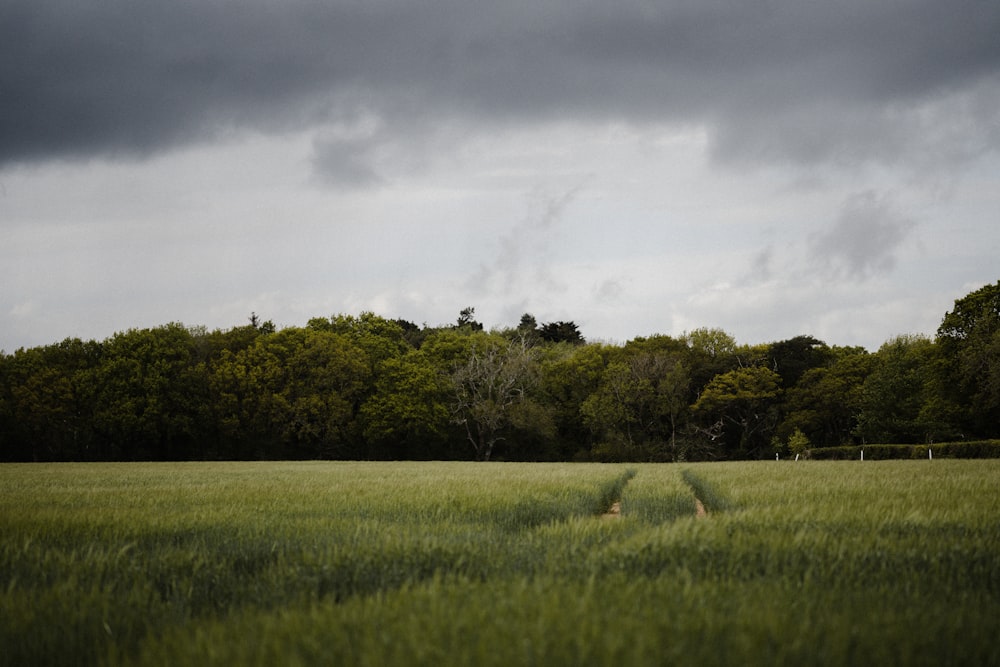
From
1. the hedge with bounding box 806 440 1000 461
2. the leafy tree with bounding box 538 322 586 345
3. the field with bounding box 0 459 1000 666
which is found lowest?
the hedge with bounding box 806 440 1000 461

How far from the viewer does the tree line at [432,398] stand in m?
57.7

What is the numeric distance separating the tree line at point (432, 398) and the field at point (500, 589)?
50.1m

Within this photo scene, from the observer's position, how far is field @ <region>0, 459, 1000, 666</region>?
3.32 meters

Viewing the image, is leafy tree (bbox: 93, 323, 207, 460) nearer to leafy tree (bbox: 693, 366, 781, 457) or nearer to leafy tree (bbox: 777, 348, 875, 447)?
leafy tree (bbox: 693, 366, 781, 457)

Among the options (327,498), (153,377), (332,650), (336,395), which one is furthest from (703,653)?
(153,377)

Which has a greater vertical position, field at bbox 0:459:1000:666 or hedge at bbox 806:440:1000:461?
field at bbox 0:459:1000:666

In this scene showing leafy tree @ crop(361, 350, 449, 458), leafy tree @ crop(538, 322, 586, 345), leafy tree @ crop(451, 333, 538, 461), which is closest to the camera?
leafy tree @ crop(361, 350, 449, 458)

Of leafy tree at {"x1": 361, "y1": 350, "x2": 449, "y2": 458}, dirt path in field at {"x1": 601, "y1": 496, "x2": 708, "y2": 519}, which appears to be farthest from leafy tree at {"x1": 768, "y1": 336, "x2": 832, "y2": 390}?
dirt path in field at {"x1": 601, "y1": 496, "x2": 708, "y2": 519}

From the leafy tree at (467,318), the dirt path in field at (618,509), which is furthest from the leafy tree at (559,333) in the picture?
the dirt path in field at (618,509)

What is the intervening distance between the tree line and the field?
50.1m

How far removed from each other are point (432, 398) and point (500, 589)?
193 feet

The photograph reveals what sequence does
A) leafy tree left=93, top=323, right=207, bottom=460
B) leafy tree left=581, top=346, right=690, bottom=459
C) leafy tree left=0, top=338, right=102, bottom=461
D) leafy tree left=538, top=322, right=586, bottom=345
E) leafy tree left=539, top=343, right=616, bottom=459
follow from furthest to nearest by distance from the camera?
leafy tree left=538, top=322, right=586, bottom=345
leafy tree left=539, top=343, right=616, bottom=459
leafy tree left=581, top=346, right=690, bottom=459
leafy tree left=0, top=338, right=102, bottom=461
leafy tree left=93, top=323, right=207, bottom=460

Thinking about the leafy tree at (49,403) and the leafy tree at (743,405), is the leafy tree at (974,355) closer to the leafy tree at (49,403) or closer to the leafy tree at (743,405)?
the leafy tree at (743,405)

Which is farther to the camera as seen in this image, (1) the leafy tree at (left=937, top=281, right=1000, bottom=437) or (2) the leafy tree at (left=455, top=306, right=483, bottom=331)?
(2) the leafy tree at (left=455, top=306, right=483, bottom=331)
